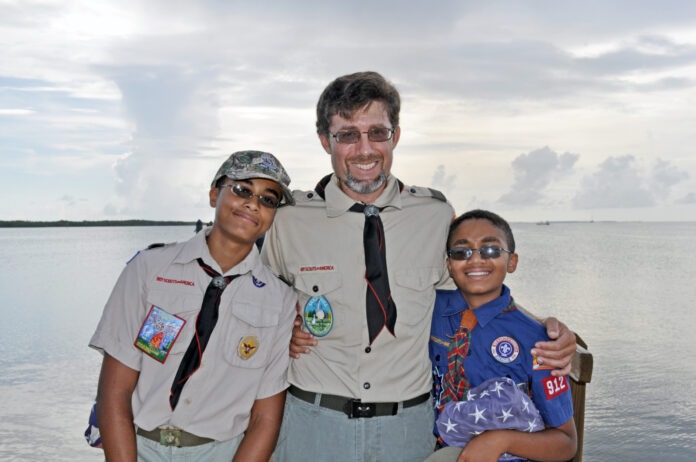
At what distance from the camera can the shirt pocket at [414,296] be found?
2.97 metres

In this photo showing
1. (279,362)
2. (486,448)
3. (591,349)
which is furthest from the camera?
(591,349)

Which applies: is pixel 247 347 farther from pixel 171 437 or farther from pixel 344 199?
pixel 344 199

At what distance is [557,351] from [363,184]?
1218 millimetres

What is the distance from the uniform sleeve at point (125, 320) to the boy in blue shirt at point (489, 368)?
55.7 inches

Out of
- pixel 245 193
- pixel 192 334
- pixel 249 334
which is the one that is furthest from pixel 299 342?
pixel 245 193

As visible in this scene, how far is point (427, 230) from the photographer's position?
3.16 metres

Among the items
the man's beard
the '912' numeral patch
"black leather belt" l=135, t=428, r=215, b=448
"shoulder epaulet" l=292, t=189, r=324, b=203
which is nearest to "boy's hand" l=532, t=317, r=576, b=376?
the '912' numeral patch

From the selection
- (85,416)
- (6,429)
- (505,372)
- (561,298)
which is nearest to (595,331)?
(561,298)

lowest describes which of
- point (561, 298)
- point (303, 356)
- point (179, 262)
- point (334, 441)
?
point (561, 298)

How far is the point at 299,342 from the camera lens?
9.70 feet

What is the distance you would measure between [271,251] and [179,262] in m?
0.59

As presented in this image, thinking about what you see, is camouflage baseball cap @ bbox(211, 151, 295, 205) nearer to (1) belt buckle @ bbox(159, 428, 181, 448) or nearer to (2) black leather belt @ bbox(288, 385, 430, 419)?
(2) black leather belt @ bbox(288, 385, 430, 419)

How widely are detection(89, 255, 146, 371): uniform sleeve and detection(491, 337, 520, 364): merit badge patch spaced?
63.3 inches

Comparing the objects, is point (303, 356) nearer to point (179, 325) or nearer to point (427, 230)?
point (179, 325)
